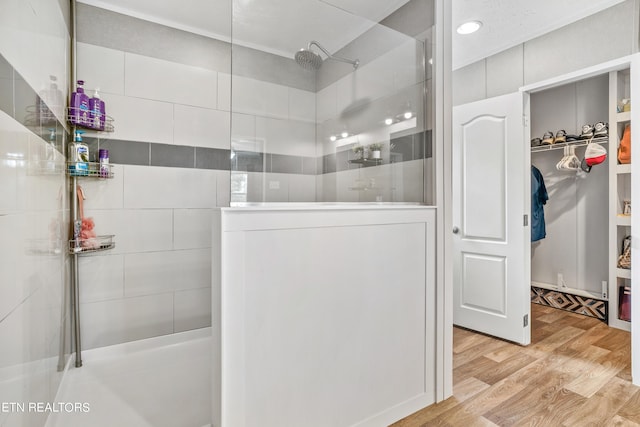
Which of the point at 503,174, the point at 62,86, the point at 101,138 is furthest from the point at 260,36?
the point at 503,174

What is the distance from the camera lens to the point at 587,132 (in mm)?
3025

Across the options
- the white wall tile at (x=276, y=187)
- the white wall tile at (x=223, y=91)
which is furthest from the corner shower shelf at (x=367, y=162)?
the white wall tile at (x=223, y=91)

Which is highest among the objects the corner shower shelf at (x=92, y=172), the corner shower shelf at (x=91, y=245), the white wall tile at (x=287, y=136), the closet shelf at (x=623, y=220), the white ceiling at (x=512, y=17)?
A: the white ceiling at (x=512, y=17)

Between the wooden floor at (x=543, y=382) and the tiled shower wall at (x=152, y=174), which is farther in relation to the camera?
the tiled shower wall at (x=152, y=174)

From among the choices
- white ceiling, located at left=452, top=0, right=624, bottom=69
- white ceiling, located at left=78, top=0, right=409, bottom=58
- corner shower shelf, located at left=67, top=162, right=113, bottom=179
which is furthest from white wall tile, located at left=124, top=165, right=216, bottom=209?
white ceiling, located at left=452, top=0, right=624, bottom=69

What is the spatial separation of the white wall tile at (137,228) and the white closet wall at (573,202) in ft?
12.2

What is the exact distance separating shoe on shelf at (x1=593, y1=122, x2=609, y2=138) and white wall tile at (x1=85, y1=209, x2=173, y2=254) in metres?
3.68

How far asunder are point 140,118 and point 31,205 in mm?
1282

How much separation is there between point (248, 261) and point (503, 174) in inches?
89.5

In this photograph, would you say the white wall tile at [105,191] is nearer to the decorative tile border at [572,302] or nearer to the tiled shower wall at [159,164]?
the tiled shower wall at [159,164]

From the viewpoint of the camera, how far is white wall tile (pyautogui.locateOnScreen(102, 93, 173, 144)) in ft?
7.32

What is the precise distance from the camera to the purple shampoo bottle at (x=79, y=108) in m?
1.96

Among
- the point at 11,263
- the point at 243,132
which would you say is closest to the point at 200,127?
the point at 243,132

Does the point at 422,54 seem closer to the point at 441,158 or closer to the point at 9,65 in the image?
the point at 441,158
